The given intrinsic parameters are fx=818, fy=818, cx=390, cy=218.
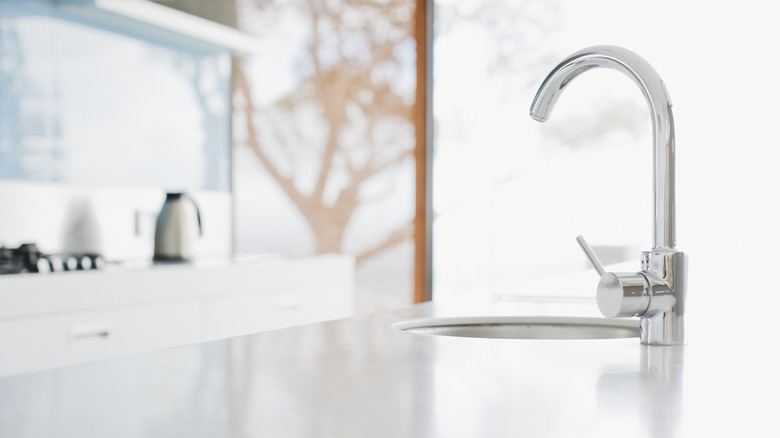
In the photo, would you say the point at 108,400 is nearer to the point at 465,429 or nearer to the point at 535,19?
the point at 465,429

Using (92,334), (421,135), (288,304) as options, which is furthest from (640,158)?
(92,334)

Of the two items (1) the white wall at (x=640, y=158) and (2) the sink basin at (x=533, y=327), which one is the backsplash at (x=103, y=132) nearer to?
(1) the white wall at (x=640, y=158)

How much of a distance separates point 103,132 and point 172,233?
48 cm

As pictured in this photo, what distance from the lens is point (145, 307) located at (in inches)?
98.0

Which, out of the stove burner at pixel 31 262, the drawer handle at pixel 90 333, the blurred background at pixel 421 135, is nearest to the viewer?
the drawer handle at pixel 90 333

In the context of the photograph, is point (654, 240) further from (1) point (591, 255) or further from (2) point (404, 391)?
(2) point (404, 391)

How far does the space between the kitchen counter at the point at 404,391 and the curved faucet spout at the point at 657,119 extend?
0.14 m

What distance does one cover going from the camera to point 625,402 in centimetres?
61

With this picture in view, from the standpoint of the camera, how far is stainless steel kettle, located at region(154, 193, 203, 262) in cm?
312

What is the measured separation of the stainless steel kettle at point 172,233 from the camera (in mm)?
3123

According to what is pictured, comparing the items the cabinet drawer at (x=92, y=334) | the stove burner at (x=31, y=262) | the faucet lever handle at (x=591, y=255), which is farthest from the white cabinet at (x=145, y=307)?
the faucet lever handle at (x=591, y=255)

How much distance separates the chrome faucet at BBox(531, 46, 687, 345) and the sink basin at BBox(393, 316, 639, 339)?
0.89 feet

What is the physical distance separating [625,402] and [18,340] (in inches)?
74.4

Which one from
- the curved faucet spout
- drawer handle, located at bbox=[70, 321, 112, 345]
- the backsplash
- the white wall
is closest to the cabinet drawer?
drawer handle, located at bbox=[70, 321, 112, 345]
